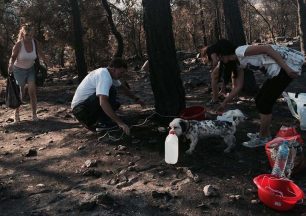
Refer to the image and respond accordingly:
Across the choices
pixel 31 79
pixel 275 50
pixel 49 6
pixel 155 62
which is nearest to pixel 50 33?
pixel 49 6

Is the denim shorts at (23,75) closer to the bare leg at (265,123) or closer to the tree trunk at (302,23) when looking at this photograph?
the bare leg at (265,123)

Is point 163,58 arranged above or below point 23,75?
above

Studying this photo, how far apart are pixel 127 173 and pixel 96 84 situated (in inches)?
66.1

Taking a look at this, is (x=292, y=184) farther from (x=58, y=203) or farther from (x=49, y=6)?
(x=49, y=6)

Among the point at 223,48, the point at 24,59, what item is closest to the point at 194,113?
the point at 223,48

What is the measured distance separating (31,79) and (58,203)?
165 inches

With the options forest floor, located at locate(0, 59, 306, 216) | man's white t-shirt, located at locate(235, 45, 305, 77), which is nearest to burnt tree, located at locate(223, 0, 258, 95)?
forest floor, located at locate(0, 59, 306, 216)

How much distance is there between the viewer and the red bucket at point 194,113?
236 inches

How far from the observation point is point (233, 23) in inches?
344

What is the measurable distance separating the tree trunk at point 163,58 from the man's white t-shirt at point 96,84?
658mm

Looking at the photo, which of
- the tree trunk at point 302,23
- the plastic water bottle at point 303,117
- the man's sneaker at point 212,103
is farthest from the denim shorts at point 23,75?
the tree trunk at point 302,23

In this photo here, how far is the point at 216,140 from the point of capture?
6.21 meters

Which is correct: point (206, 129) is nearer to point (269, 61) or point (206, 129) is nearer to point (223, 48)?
point (223, 48)

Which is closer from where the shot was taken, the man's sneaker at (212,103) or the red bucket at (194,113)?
the red bucket at (194,113)
